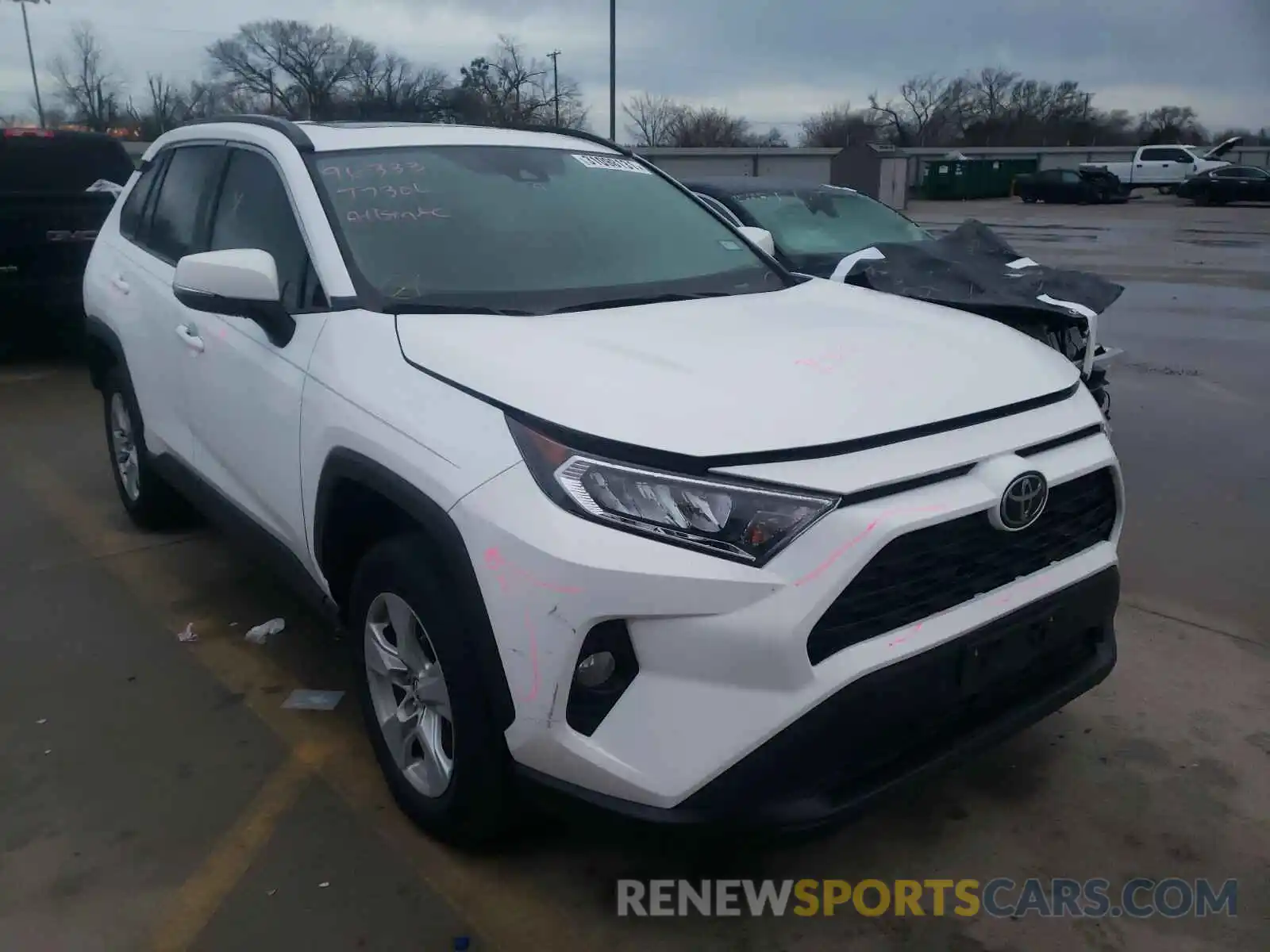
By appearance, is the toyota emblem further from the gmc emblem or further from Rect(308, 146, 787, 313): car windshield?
the gmc emblem

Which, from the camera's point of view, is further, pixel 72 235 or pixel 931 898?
pixel 72 235

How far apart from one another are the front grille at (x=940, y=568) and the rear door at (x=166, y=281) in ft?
8.58

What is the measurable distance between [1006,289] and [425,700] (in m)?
3.43

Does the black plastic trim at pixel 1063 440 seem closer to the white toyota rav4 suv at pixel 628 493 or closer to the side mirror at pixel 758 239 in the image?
the white toyota rav4 suv at pixel 628 493

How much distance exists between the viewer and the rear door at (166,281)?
4.03 metres

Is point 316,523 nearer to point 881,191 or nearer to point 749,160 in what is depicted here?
point 881,191

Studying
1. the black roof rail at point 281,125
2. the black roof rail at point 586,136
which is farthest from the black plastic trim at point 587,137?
the black roof rail at point 281,125

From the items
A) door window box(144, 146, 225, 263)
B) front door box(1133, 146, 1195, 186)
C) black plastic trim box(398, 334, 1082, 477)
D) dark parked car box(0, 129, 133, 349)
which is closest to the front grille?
black plastic trim box(398, 334, 1082, 477)

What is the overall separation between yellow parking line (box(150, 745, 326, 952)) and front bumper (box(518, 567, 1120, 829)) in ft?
3.05

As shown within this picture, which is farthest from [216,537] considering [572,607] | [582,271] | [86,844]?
[572,607]

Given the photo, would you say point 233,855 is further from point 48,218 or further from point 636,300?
point 48,218

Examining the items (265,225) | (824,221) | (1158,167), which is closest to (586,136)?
(265,225)

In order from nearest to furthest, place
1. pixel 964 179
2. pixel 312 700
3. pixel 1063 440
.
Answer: pixel 1063 440 → pixel 312 700 → pixel 964 179

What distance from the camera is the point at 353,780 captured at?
318cm
